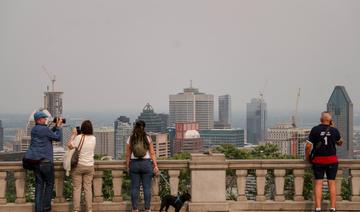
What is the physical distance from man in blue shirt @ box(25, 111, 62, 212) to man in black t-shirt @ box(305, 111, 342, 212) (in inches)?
198

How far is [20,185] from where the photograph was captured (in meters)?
11.8

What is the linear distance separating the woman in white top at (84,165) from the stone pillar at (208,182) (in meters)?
2.04

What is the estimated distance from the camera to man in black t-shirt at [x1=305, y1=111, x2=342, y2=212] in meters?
11.1

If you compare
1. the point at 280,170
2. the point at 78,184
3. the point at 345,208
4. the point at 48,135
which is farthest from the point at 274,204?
the point at 48,135

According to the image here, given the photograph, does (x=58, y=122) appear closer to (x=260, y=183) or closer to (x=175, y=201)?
(x=175, y=201)

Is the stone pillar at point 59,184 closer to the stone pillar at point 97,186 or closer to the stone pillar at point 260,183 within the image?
the stone pillar at point 97,186

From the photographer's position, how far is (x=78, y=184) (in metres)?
11.3

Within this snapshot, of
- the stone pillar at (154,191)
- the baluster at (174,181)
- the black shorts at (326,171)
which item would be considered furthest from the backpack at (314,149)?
the stone pillar at (154,191)

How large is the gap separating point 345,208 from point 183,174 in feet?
17.3

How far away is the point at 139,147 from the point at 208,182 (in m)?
1.63

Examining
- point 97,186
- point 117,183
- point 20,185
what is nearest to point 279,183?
point 117,183

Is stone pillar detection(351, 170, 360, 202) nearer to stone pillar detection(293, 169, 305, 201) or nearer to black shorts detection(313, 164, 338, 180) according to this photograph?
black shorts detection(313, 164, 338, 180)

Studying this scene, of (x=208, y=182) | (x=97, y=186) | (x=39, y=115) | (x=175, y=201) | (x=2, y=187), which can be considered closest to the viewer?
(x=39, y=115)

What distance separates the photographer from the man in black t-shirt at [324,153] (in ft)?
36.6
